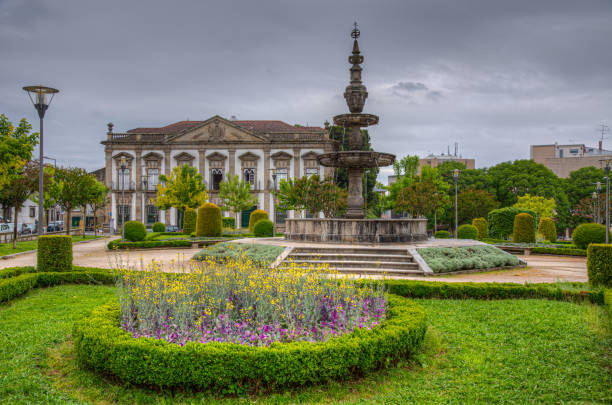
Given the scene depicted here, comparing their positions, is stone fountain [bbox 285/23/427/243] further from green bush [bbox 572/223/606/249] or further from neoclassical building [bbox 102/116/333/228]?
neoclassical building [bbox 102/116/333/228]

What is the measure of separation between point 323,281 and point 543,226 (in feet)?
68.5

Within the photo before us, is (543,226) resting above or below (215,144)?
below

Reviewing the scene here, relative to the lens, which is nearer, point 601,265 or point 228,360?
point 228,360

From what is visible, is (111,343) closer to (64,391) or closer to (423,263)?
(64,391)

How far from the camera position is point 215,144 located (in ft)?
142

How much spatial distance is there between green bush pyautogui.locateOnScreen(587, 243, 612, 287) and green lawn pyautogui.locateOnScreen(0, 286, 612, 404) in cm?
183

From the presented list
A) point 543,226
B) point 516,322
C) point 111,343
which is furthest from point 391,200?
point 111,343

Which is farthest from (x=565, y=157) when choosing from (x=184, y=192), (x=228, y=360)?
(x=228, y=360)

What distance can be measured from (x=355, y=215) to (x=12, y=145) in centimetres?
1183

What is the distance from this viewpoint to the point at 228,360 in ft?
13.1

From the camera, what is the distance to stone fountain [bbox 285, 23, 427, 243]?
13.2 m

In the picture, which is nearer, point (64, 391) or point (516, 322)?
point (64, 391)

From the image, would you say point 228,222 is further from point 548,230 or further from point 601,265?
point 601,265

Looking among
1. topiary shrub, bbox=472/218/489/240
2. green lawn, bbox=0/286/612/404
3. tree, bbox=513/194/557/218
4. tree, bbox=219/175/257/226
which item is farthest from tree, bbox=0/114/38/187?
tree, bbox=513/194/557/218
